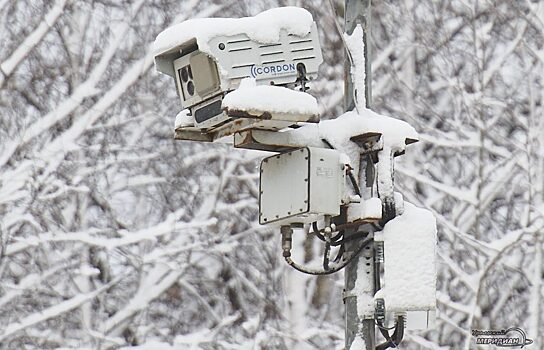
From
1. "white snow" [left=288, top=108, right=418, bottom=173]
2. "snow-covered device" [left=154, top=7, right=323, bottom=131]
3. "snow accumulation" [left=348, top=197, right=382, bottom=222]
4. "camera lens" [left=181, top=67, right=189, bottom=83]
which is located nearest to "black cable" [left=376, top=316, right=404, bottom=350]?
"snow accumulation" [left=348, top=197, right=382, bottom=222]

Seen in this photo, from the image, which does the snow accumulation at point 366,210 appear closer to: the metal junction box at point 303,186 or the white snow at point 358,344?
the metal junction box at point 303,186

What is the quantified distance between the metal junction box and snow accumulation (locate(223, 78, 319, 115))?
0.22 meters

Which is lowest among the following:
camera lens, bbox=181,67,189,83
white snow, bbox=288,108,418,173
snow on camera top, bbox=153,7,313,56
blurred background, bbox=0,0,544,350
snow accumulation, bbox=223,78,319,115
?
blurred background, bbox=0,0,544,350

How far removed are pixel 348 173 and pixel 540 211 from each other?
33.6 feet

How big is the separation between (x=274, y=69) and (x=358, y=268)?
1.01 metres

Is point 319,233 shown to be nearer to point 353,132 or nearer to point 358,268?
point 358,268

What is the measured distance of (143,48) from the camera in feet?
57.7

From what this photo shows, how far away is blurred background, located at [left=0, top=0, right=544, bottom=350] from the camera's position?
1602 cm

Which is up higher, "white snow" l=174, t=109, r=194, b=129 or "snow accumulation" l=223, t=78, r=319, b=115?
"snow accumulation" l=223, t=78, r=319, b=115

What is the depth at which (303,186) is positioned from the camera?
7.11 metres

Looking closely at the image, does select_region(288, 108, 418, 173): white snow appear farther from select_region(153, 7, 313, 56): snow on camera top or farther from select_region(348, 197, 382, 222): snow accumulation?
select_region(153, 7, 313, 56): snow on camera top

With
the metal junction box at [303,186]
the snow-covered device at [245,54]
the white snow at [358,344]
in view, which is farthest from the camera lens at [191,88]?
the white snow at [358,344]

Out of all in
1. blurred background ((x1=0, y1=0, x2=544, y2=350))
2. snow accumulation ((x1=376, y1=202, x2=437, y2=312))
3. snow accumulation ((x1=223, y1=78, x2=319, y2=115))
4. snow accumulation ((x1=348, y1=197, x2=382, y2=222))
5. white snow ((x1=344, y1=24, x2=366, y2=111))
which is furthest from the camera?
blurred background ((x1=0, y1=0, x2=544, y2=350))

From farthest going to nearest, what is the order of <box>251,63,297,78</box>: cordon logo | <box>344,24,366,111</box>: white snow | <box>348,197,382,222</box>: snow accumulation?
<box>344,24,366,111</box>: white snow
<box>251,63,297,78</box>: cordon logo
<box>348,197,382,222</box>: snow accumulation
